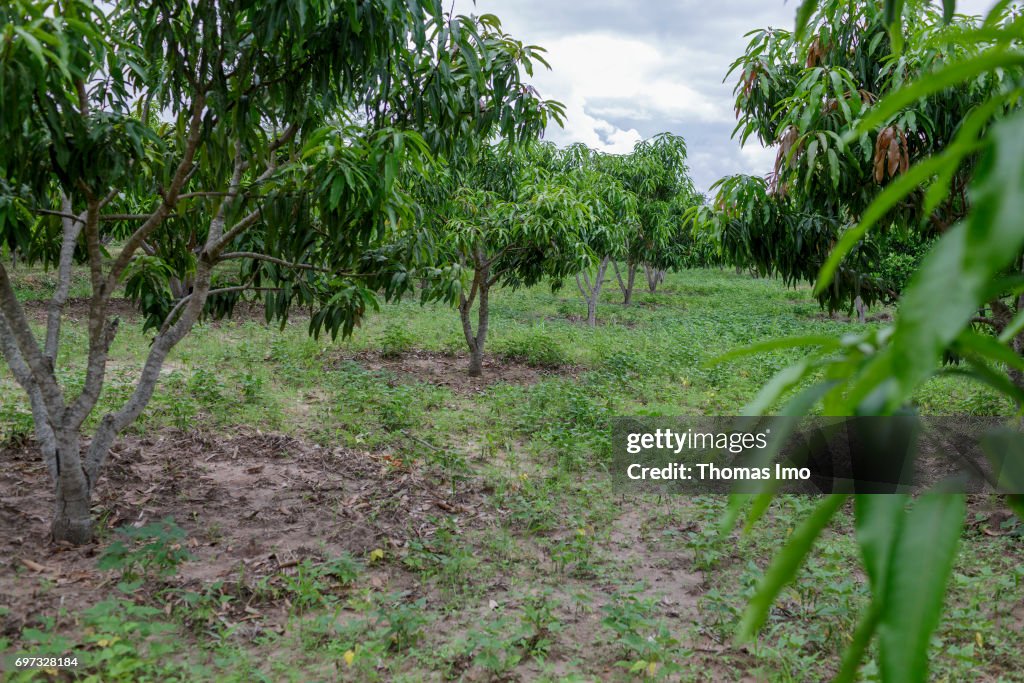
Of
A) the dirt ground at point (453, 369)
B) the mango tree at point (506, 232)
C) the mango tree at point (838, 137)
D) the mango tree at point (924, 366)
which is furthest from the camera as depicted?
the dirt ground at point (453, 369)

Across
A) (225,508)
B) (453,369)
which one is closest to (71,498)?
(225,508)

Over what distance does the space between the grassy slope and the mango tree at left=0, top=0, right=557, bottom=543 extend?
3.89 ft

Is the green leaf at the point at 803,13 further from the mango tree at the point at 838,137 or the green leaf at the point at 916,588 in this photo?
the mango tree at the point at 838,137

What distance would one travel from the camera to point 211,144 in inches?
129

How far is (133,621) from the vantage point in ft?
9.79

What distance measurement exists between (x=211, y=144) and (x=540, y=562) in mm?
2705

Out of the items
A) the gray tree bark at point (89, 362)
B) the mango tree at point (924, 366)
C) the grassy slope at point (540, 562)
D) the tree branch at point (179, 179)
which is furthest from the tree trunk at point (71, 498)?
the mango tree at point (924, 366)

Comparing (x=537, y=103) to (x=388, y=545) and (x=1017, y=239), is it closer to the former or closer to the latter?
(x=388, y=545)

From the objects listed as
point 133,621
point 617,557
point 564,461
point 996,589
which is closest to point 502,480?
point 564,461

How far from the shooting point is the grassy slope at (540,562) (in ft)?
9.59

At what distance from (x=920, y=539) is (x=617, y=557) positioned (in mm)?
3787

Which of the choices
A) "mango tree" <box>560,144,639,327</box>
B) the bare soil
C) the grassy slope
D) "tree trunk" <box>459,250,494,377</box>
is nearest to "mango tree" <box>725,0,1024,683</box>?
the grassy slope

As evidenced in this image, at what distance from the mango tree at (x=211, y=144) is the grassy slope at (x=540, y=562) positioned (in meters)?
1.19

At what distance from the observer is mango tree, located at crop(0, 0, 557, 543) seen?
116 inches
